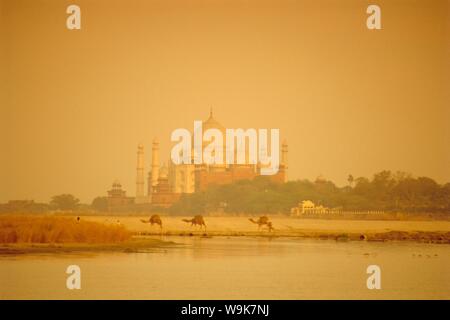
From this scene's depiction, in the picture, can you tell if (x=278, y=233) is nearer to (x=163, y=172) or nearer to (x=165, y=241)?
(x=165, y=241)

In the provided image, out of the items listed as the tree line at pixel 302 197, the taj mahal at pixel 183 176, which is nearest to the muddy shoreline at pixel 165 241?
the tree line at pixel 302 197

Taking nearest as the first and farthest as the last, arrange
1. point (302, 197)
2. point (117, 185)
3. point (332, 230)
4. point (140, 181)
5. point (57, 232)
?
point (57, 232), point (332, 230), point (117, 185), point (302, 197), point (140, 181)

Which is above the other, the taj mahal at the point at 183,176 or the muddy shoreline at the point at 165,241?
the taj mahal at the point at 183,176

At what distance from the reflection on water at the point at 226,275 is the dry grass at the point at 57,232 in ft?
2.54

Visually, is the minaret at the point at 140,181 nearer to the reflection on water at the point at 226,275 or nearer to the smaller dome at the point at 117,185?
the smaller dome at the point at 117,185

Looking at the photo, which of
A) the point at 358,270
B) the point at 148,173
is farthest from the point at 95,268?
the point at 148,173

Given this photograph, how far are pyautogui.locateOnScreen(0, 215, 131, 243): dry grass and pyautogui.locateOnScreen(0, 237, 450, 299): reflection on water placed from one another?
78 centimetres

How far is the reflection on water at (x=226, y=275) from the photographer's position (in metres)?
10.7

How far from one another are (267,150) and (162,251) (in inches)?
665

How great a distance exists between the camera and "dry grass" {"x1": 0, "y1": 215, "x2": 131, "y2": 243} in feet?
42.7

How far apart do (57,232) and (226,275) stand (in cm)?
308

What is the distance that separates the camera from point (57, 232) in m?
13.2

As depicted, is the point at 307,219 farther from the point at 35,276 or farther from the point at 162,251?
the point at 35,276

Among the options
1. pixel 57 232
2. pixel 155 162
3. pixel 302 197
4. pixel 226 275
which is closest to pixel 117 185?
pixel 302 197
